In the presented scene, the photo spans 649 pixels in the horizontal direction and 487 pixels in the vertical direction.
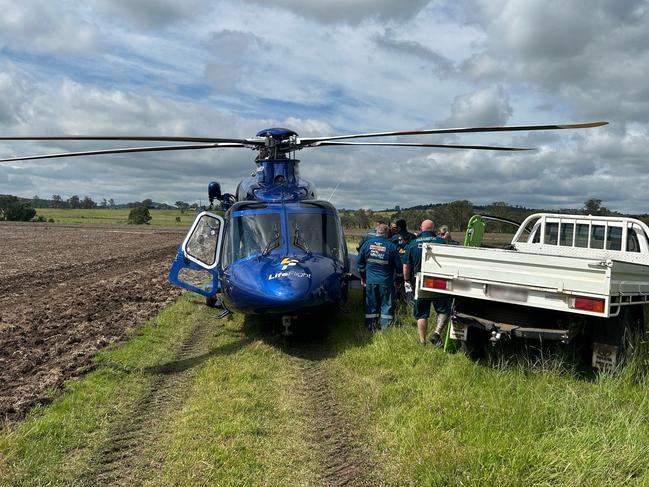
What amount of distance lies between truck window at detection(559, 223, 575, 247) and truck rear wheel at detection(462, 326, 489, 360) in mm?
2888

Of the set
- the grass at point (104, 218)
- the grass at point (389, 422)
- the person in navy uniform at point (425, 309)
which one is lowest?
the grass at point (104, 218)

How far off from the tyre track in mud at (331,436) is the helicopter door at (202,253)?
285 cm

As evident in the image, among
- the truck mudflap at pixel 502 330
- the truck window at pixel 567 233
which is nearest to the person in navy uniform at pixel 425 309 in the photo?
the truck mudflap at pixel 502 330

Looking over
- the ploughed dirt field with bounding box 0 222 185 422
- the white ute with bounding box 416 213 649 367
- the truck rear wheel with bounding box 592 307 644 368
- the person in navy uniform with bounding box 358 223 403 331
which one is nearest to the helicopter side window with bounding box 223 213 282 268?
the person in navy uniform with bounding box 358 223 403 331

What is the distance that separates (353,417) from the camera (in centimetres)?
516

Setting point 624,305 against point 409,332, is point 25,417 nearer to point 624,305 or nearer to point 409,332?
point 409,332

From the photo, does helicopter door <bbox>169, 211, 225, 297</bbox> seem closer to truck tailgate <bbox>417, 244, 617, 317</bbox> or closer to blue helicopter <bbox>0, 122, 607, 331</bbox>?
blue helicopter <bbox>0, 122, 607, 331</bbox>

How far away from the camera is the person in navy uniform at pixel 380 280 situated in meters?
8.41

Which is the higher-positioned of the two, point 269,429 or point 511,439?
point 511,439

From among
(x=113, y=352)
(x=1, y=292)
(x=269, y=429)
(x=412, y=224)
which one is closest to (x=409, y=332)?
(x=269, y=429)

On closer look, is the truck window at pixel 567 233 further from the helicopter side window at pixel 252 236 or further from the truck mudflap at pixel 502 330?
the helicopter side window at pixel 252 236

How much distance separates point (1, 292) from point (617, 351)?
533 inches

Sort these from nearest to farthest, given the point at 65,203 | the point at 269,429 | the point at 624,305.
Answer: the point at 269,429 < the point at 624,305 < the point at 65,203

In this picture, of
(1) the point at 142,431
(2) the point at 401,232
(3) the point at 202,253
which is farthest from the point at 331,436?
(2) the point at 401,232
